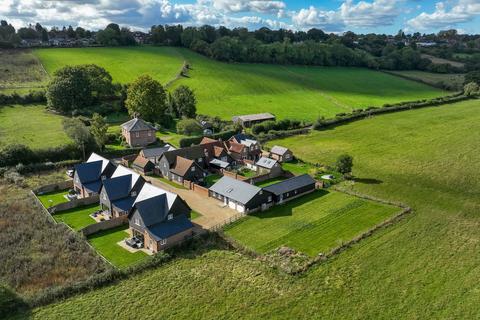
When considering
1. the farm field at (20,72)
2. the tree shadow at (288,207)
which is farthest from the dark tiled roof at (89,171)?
the farm field at (20,72)

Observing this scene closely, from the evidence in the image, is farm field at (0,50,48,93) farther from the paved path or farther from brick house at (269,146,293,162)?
the paved path

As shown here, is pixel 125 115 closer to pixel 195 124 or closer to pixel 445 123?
pixel 195 124

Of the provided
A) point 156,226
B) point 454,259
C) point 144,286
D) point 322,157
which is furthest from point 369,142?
point 144,286

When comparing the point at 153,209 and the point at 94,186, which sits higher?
the point at 153,209

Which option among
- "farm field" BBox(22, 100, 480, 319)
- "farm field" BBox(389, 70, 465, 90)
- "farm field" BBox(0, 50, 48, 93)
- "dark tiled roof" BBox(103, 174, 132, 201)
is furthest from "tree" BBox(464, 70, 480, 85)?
"farm field" BBox(0, 50, 48, 93)

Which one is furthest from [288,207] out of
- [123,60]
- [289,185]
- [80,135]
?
[123,60]

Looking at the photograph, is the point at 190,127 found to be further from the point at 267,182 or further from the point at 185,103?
the point at 267,182

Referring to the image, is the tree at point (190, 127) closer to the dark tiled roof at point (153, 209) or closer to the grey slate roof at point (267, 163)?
the grey slate roof at point (267, 163)
